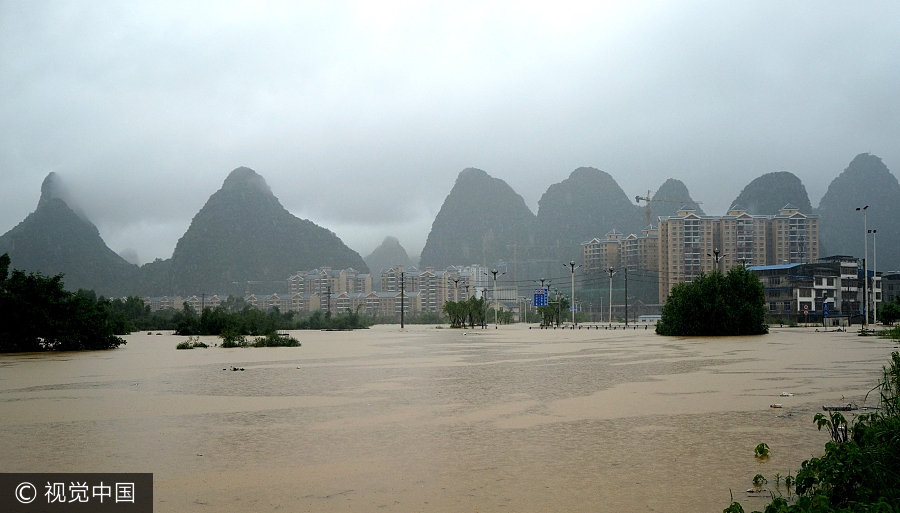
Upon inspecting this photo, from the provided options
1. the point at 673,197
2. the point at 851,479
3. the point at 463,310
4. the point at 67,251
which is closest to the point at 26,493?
the point at 851,479

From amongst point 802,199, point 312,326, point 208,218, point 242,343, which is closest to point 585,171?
point 802,199

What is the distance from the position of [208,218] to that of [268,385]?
449ft

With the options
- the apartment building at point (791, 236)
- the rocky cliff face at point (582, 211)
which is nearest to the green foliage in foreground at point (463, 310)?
the apartment building at point (791, 236)

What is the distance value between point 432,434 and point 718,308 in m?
31.4

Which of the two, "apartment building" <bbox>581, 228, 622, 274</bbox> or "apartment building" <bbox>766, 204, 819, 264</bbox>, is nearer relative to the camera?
"apartment building" <bbox>766, 204, 819, 264</bbox>

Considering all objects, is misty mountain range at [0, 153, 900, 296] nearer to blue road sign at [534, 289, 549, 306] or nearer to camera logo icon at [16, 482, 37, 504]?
blue road sign at [534, 289, 549, 306]

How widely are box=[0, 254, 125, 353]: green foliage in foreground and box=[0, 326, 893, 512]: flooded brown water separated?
38.3 feet

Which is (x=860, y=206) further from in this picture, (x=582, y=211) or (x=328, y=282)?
(x=328, y=282)

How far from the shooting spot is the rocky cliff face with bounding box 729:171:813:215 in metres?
144

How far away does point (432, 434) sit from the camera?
25.8ft

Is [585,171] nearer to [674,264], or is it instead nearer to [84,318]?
[674,264]

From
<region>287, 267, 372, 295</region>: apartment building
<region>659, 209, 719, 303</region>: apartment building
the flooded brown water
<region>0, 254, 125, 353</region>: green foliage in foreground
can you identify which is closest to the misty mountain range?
<region>287, 267, 372, 295</region>: apartment building

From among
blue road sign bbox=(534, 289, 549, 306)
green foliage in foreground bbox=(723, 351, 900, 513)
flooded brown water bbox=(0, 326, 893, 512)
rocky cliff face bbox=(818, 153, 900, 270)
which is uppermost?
rocky cliff face bbox=(818, 153, 900, 270)

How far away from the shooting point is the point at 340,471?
20.0 ft
